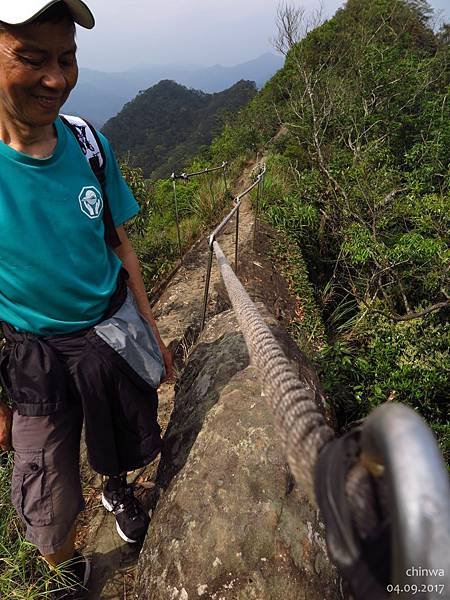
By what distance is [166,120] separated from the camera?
73.2 metres

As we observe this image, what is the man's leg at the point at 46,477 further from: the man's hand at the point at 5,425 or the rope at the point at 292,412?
the rope at the point at 292,412

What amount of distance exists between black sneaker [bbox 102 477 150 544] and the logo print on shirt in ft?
4.45

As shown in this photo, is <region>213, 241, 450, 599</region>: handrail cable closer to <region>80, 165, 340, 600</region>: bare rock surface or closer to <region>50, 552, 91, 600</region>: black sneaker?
<region>80, 165, 340, 600</region>: bare rock surface

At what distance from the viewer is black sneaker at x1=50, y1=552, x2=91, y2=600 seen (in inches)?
70.4

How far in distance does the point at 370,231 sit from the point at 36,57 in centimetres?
593

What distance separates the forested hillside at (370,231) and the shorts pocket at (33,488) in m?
2.83

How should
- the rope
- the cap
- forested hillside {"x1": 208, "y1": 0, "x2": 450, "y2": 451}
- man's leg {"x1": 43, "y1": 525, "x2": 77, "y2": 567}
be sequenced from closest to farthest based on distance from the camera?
the rope
the cap
man's leg {"x1": 43, "y1": 525, "x2": 77, "y2": 567}
forested hillside {"x1": 208, "y1": 0, "x2": 450, "y2": 451}

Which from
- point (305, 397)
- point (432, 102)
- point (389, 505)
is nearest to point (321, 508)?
point (389, 505)

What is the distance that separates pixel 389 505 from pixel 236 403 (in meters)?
1.61

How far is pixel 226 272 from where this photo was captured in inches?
79.6

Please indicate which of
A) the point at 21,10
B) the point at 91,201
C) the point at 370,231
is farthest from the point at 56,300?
the point at 370,231

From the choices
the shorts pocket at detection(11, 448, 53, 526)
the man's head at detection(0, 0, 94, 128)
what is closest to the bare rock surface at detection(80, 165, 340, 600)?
the shorts pocket at detection(11, 448, 53, 526)

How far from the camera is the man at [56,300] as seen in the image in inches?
51.8

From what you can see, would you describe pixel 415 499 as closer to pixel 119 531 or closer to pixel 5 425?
pixel 5 425
